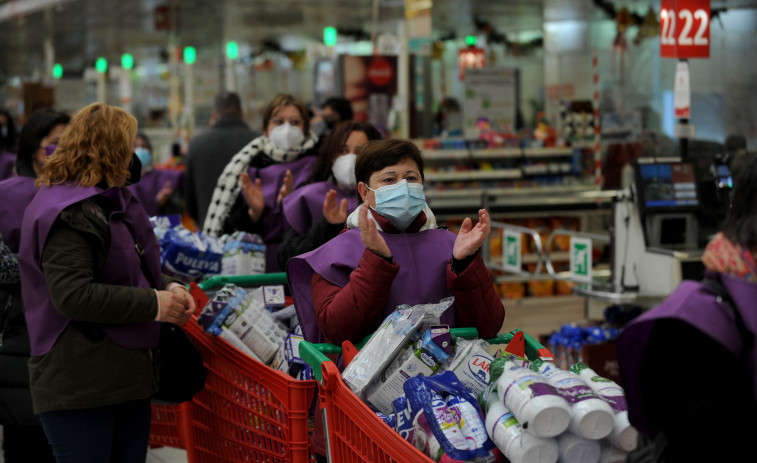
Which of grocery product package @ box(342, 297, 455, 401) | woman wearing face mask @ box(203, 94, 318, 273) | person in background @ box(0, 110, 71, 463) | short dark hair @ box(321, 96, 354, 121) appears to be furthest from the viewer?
short dark hair @ box(321, 96, 354, 121)

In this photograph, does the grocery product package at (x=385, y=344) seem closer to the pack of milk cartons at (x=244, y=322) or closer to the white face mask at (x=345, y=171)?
the pack of milk cartons at (x=244, y=322)

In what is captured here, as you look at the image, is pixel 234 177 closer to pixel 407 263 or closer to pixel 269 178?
pixel 269 178

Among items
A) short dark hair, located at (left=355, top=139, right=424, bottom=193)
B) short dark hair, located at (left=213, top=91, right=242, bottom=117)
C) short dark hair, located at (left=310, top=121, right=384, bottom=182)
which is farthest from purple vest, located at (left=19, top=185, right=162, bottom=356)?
short dark hair, located at (left=213, top=91, right=242, bottom=117)

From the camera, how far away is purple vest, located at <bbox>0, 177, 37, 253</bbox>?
3.60m

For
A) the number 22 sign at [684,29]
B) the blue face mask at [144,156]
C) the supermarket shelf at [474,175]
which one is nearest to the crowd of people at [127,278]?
the blue face mask at [144,156]

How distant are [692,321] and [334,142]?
2558mm

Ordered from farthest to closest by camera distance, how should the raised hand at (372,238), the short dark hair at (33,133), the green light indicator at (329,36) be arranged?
the green light indicator at (329,36), the short dark hair at (33,133), the raised hand at (372,238)

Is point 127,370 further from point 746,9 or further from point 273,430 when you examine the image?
point 746,9

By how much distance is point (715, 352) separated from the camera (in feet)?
5.76

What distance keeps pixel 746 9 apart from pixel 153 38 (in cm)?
1617

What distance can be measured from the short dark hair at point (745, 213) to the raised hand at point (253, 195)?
289 cm

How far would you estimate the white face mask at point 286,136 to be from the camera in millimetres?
4758

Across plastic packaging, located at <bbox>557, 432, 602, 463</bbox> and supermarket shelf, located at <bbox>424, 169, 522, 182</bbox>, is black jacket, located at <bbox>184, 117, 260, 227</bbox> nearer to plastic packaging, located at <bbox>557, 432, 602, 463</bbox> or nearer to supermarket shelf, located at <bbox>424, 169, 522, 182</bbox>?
supermarket shelf, located at <bbox>424, 169, 522, 182</bbox>

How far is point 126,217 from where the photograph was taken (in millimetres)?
3064
